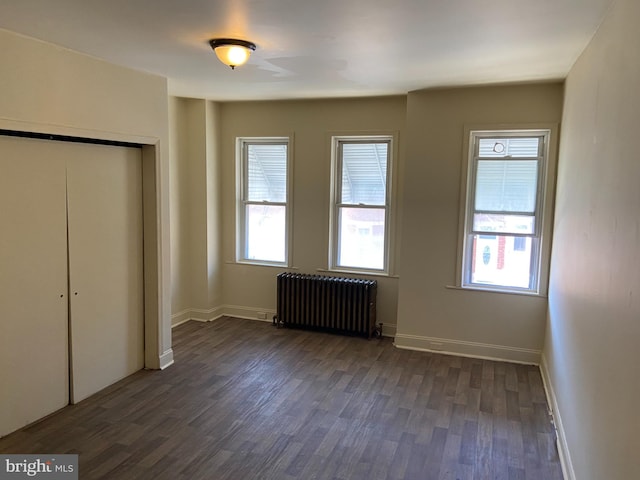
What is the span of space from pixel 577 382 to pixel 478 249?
7.09ft

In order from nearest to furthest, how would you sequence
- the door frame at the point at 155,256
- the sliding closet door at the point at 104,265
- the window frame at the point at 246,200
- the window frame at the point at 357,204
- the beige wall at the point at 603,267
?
the beige wall at the point at 603,267
the sliding closet door at the point at 104,265
the door frame at the point at 155,256
the window frame at the point at 357,204
the window frame at the point at 246,200

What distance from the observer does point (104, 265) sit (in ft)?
12.8

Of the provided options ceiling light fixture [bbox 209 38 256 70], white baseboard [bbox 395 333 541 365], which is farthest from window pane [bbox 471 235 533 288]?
ceiling light fixture [bbox 209 38 256 70]

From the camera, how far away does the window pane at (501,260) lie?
15.4ft

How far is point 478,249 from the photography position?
4.82 metres

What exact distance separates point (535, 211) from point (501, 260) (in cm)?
58

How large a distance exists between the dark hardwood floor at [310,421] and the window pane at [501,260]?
0.85 m

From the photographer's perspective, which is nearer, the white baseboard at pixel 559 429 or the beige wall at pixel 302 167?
the white baseboard at pixel 559 429

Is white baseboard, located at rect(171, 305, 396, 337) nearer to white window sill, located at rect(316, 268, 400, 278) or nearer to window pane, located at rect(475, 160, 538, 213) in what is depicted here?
white window sill, located at rect(316, 268, 400, 278)

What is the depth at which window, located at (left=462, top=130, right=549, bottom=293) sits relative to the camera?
179 inches

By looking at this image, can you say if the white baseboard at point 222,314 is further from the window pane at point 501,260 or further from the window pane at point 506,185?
the window pane at point 506,185

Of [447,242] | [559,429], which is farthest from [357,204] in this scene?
[559,429]

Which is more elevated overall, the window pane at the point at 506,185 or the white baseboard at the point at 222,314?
the window pane at the point at 506,185

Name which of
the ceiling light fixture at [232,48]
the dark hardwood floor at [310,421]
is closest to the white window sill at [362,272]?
the dark hardwood floor at [310,421]
